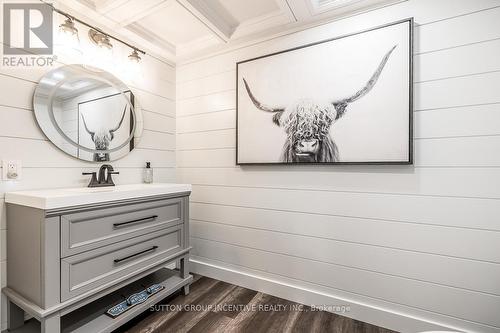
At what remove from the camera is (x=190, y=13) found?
1775 millimetres

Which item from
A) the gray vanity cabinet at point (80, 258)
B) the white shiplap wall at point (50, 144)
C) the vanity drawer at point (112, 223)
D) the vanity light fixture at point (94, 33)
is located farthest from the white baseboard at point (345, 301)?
the vanity light fixture at point (94, 33)

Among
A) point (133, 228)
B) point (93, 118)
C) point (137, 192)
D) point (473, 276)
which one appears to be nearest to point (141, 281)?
point (133, 228)

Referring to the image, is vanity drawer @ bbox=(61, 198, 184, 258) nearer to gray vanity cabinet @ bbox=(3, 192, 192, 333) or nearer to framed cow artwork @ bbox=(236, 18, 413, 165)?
gray vanity cabinet @ bbox=(3, 192, 192, 333)

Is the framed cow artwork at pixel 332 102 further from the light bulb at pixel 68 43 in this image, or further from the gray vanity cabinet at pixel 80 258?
the light bulb at pixel 68 43

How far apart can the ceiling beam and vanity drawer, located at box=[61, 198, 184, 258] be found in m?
1.39

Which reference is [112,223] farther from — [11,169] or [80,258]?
[11,169]

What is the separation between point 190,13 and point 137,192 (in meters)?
1.37

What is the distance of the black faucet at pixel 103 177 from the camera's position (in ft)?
5.56

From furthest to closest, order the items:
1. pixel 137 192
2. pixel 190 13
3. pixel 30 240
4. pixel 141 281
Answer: pixel 141 281 < pixel 190 13 < pixel 137 192 < pixel 30 240

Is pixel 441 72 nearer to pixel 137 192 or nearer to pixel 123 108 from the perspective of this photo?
pixel 137 192

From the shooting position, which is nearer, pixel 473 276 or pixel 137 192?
pixel 473 276

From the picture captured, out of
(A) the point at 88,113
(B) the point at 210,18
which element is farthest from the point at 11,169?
(B) the point at 210,18

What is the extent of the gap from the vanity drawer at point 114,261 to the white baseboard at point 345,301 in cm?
60

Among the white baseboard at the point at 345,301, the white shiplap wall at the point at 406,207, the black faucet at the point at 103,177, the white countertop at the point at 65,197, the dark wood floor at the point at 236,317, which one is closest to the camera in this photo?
the white countertop at the point at 65,197
